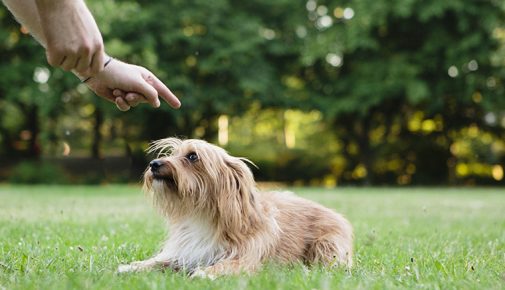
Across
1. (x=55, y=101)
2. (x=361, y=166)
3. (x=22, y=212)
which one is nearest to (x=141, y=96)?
(x=22, y=212)

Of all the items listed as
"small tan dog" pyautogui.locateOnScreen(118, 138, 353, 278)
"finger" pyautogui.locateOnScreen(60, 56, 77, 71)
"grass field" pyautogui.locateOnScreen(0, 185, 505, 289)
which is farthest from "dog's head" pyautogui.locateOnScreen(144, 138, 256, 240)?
"finger" pyautogui.locateOnScreen(60, 56, 77, 71)

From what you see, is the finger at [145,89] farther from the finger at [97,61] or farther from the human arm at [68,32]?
the human arm at [68,32]

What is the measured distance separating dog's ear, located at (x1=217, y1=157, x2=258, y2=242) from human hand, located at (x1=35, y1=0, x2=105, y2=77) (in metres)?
2.20

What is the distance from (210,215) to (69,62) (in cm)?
225

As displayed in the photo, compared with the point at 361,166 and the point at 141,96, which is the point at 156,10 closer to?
the point at 361,166

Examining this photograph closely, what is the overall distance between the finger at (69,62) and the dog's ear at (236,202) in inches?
83.5

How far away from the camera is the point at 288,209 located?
5.75 meters

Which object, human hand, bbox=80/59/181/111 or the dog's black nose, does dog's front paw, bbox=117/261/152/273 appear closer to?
the dog's black nose

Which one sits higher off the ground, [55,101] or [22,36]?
[22,36]

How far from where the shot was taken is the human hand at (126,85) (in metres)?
3.85

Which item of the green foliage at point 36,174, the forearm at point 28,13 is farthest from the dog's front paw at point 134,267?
the green foliage at point 36,174

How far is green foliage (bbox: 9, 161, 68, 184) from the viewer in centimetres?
2616

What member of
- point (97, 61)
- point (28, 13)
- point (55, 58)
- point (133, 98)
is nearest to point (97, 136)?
point (133, 98)

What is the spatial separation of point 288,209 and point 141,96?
2.26 meters
